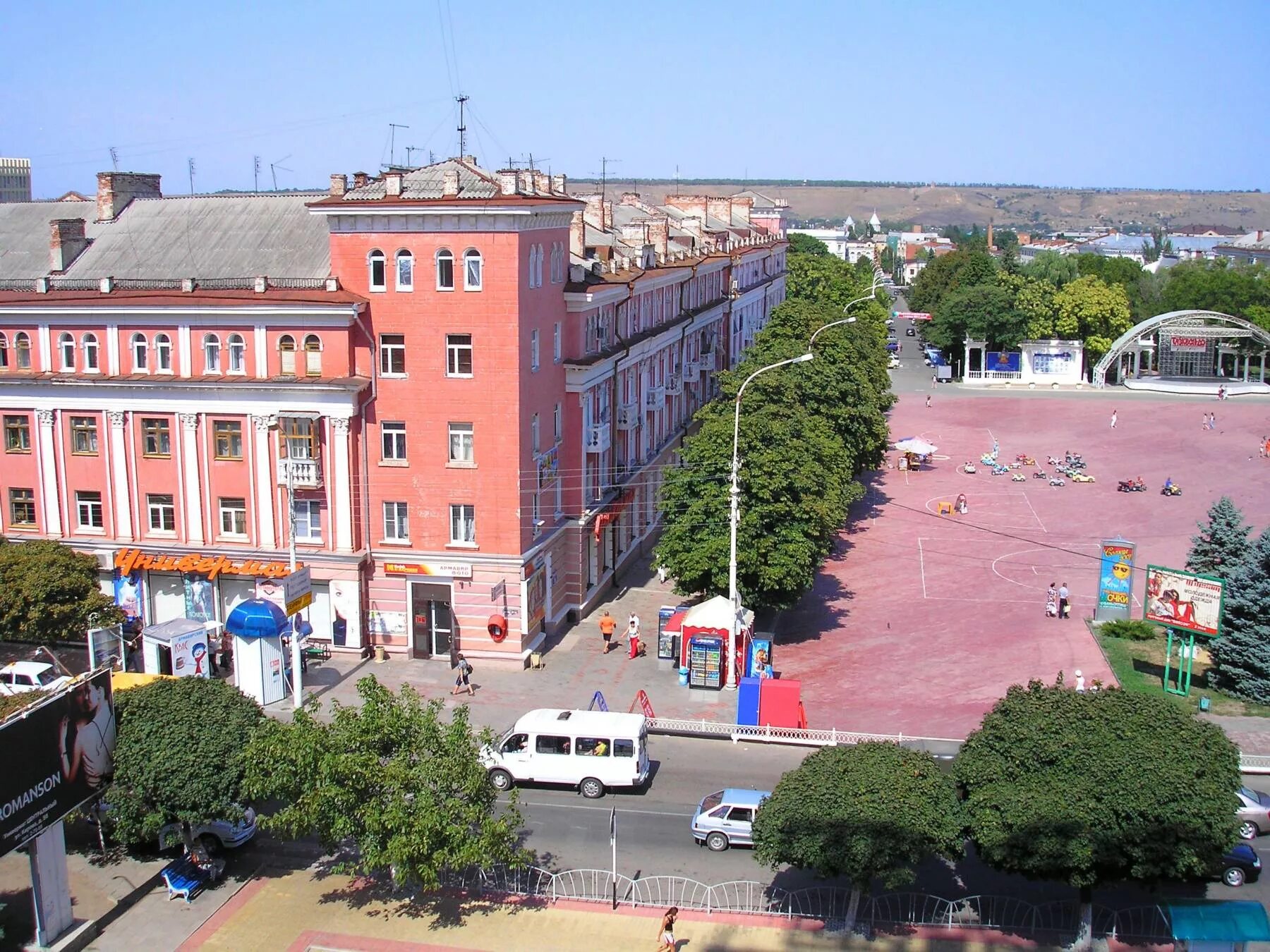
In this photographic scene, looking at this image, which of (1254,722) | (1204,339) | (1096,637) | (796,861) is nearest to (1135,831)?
(796,861)

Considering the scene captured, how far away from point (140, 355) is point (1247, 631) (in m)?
35.5

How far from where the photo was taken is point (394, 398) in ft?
124

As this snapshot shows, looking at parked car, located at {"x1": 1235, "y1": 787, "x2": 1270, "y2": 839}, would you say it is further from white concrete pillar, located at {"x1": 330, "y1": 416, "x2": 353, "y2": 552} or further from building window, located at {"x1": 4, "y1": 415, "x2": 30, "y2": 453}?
building window, located at {"x1": 4, "y1": 415, "x2": 30, "y2": 453}

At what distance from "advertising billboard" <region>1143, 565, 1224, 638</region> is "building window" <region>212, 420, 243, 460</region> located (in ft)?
94.4

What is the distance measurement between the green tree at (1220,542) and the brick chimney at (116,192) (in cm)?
3994

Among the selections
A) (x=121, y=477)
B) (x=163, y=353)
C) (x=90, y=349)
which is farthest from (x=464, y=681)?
(x=90, y=349)

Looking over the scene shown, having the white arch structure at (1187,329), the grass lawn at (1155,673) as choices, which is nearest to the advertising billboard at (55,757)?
the grass lawn at (1155,673)

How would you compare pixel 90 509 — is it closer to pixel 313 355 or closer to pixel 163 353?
pixel 163 353

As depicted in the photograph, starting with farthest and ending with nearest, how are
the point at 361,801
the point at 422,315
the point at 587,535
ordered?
the point at 587,535 < the point at 422,315 < the point at 361,801

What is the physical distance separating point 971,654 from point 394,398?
68.7ft

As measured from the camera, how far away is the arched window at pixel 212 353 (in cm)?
3853

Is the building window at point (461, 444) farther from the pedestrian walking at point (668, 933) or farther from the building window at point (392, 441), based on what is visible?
the pedestrian walking at point (668, 933)

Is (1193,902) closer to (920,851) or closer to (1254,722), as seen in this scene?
(920,851)

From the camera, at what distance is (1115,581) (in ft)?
144
